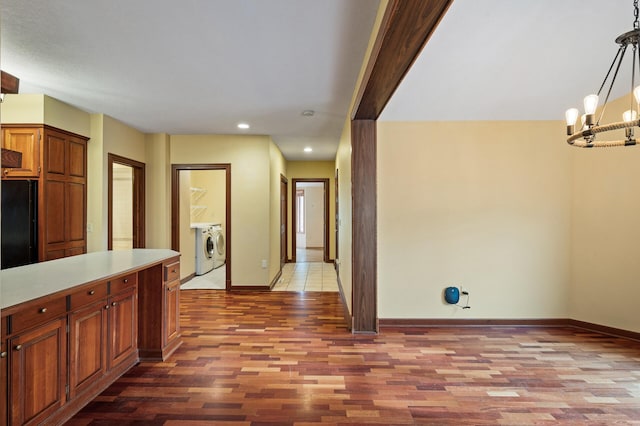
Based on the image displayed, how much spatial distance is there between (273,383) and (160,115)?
345cm

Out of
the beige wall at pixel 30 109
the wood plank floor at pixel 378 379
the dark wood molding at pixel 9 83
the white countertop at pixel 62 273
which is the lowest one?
the wood plank floor at pixel 378 379

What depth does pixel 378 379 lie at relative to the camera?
96.1 inches

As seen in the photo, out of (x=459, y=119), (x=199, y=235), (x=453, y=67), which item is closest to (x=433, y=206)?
(x=459, y=119)

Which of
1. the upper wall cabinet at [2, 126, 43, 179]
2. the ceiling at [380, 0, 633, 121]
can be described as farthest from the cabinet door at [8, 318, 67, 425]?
the ceiling at [380, 0, 633, 121]

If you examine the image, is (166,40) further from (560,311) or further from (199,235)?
(560,311)

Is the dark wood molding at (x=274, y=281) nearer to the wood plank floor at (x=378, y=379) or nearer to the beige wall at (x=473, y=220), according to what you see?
the wood plank floor at (x=378, y=379)

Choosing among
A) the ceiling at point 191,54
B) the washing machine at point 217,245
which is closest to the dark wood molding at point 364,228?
the ceiling at point 191,54

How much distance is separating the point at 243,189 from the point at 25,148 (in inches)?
102

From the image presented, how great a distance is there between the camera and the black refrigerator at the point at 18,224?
10.7 feet

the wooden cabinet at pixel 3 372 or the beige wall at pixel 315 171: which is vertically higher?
the beige wall at pixel 315 171

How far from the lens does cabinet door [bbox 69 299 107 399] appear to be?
6.41ft

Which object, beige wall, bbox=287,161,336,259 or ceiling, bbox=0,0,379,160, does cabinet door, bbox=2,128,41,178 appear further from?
beige wall, bbox=287,161,336,259

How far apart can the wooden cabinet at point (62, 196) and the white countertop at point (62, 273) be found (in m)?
1.11

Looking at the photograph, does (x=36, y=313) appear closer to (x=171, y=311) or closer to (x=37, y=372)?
(x=37, y=372)
